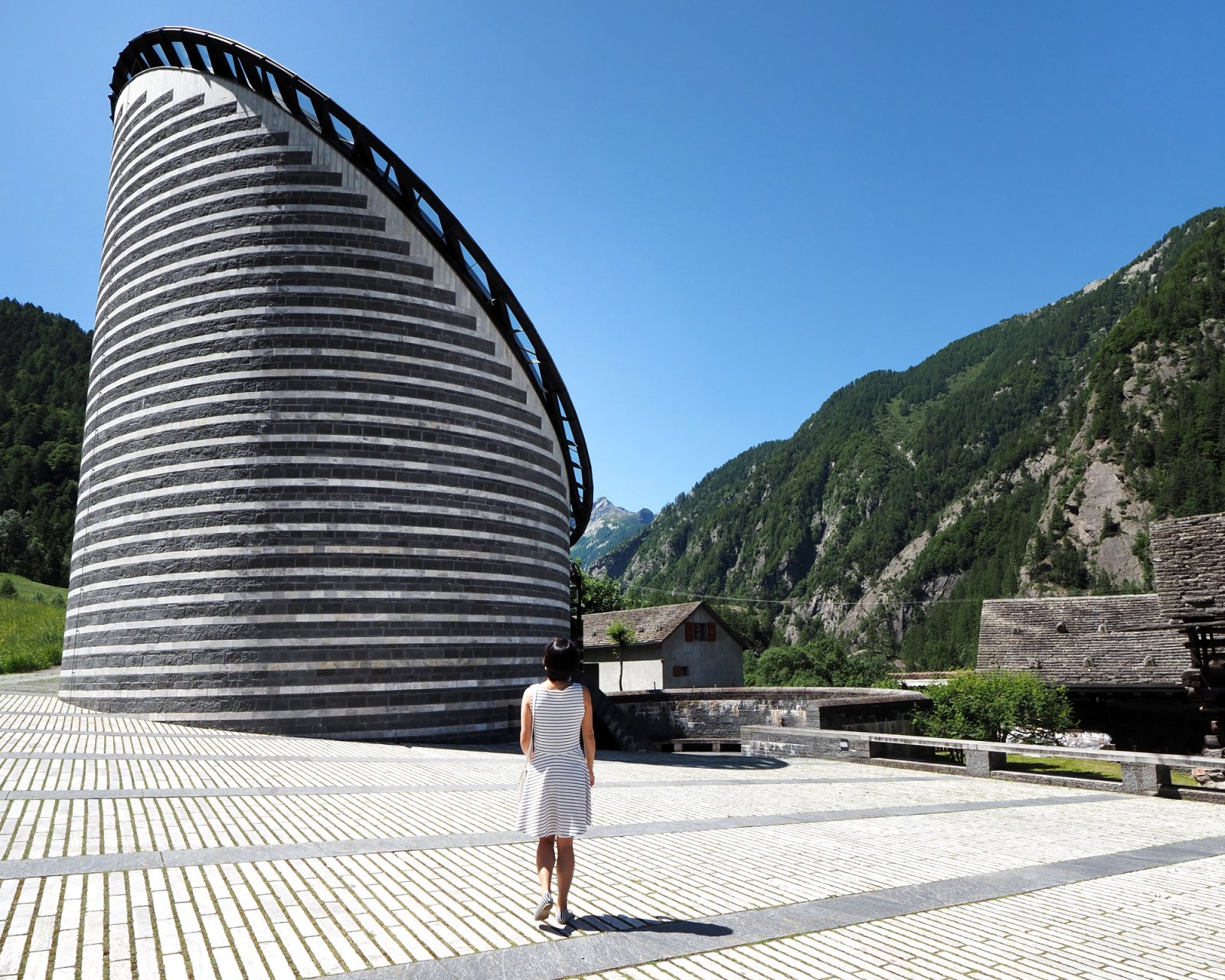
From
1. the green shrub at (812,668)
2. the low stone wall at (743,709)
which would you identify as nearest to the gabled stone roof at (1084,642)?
the low stone wall at (743,709)

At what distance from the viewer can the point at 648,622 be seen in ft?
145

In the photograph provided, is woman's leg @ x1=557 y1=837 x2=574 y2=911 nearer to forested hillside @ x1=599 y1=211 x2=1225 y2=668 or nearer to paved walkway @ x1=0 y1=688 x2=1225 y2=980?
paved walkway @ x1=0 y1=688 x2=1225 y2=980

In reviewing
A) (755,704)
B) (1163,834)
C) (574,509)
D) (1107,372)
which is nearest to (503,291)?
(574,509)

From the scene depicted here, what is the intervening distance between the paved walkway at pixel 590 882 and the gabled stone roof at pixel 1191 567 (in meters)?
11.0

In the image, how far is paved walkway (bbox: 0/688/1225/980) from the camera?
445 cm

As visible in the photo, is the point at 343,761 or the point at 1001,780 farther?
the point at 1001,780

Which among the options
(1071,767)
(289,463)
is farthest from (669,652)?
(289,463)

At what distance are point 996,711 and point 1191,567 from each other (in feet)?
Result: 21.2

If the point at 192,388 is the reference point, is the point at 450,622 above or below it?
below

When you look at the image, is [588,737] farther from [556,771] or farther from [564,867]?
[564,867]

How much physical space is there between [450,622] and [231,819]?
400 inches

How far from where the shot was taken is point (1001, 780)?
13.9 m

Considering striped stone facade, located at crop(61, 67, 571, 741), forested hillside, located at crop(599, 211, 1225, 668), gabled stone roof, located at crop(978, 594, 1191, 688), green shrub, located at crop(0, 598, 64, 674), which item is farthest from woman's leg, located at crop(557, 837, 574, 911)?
forested hillside, located at crop(599, 211, 1225, 668)

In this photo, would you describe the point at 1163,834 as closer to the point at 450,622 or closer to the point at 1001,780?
the point at 1001,780
